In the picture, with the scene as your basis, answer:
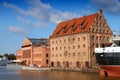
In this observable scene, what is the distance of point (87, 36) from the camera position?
3996 inches

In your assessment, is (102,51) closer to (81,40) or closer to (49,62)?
(81,40)

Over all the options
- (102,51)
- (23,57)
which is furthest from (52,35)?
(102,51)

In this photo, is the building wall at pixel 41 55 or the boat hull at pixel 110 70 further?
the building wall at pixel 41 55

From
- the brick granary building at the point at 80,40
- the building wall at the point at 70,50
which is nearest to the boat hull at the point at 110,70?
the brick granary building at the point at 80,40

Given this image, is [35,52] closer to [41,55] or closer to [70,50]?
[41,55]

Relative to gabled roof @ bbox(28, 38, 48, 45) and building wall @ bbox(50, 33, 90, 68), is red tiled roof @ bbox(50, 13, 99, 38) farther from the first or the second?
gabled roof @ bbox(28, 38, 48, 45)

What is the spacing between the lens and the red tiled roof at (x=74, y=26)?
104 m

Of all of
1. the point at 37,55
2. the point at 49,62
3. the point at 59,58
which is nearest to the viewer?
the point at 59,58

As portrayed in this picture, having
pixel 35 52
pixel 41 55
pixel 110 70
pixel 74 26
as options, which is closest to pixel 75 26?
pixel 74 26

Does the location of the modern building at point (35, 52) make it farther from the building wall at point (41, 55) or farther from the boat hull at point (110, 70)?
the boat hull at point (110, 70)

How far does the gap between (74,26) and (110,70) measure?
40.7 meters

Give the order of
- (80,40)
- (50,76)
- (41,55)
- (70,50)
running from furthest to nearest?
(41,55)
(70,50)
(80,40)
(50,76)

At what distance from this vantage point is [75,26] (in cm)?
10994

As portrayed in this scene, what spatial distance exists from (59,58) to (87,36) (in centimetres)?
1988
